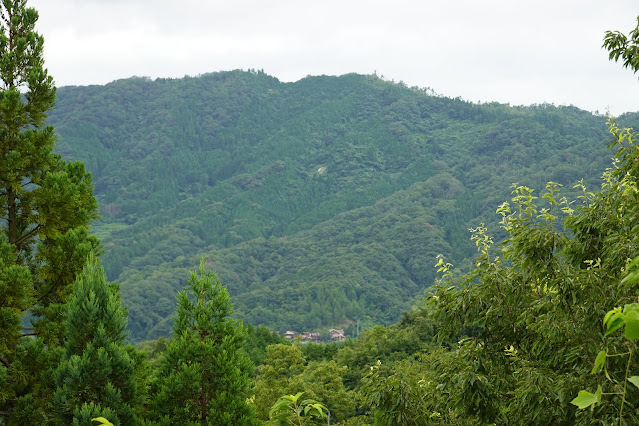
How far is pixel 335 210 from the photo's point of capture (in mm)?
164250

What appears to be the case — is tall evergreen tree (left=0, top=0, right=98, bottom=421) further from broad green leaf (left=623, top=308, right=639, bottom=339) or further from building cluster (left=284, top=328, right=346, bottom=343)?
building cluster (left=284, top=328, right=346, bottom=343)

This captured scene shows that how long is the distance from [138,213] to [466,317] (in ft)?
582

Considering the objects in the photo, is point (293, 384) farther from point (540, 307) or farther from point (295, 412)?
point (295, 412)

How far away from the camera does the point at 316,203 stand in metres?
175

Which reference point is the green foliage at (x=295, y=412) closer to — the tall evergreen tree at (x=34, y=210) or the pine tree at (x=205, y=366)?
the pine tree at (x=205, y=366)

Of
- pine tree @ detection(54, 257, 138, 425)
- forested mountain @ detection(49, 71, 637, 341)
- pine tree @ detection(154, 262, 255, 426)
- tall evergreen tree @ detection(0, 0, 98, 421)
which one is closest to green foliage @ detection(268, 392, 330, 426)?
pine tree @ detection(54, 257, 138, 425)

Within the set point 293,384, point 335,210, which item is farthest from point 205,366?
point 335,210

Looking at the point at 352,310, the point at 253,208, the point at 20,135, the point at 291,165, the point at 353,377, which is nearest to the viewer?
the point at 20,135

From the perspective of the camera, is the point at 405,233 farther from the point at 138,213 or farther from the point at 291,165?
the point at 138,213

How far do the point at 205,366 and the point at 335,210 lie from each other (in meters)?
156

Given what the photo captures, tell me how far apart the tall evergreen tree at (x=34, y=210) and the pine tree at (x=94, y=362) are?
3.08 feet

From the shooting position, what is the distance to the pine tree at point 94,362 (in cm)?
712

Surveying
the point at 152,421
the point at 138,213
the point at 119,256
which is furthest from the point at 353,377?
the point at 138,213

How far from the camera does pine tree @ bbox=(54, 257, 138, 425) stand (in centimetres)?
712
